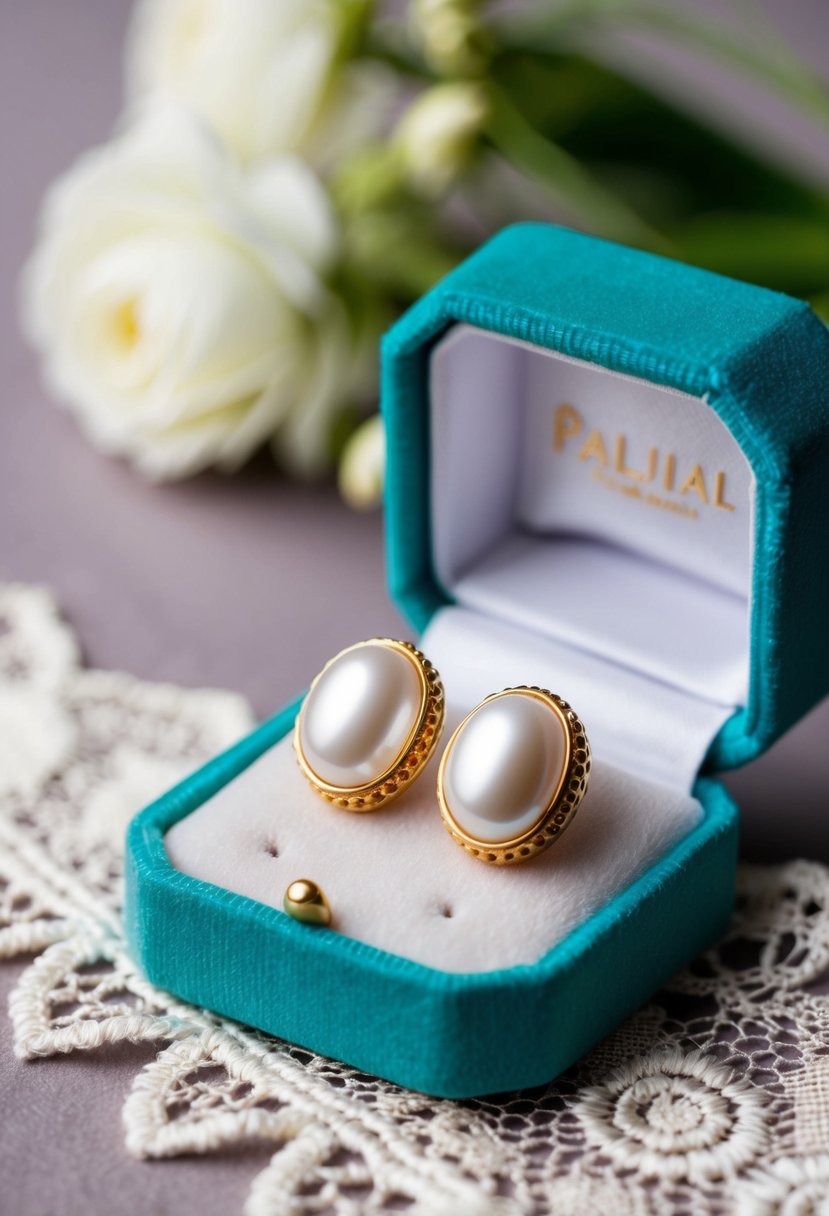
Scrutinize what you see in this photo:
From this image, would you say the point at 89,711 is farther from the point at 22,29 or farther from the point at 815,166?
the point at 22,29

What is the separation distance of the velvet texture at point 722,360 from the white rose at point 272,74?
0.39m

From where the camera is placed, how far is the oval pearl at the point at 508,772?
3.06 feet

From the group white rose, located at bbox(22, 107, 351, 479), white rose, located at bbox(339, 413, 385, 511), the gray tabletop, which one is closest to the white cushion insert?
the gray tabletop

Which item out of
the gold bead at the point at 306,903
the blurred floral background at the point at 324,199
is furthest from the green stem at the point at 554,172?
the gold bead at the point at 306,903

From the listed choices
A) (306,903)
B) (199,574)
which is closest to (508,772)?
(306,903)

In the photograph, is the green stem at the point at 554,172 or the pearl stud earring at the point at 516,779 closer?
the pearl stud earring at the point at 516,779

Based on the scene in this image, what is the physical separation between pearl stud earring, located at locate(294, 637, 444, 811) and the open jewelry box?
3 centimetres

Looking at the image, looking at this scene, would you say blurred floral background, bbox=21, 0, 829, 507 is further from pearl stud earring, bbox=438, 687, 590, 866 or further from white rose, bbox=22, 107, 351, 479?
pearl stud earring, bbox=438, 687, 590, 866

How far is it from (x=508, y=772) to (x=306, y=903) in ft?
0.40

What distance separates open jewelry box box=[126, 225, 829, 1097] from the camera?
0.92m

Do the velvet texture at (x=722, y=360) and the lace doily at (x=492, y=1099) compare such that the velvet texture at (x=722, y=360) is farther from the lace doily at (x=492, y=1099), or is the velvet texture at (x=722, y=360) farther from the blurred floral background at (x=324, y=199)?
the blurred floral background at (x=324, y=199)

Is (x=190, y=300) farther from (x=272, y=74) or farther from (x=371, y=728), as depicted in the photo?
(x=371, y=728)

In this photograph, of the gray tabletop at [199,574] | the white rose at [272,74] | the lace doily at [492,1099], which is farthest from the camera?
the white rose at [272,74]

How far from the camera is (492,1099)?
947 mm
